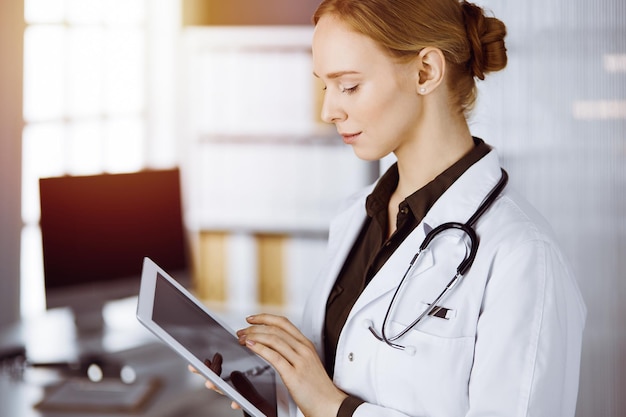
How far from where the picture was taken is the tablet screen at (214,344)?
1127 mm

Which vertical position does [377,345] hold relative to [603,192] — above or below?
below

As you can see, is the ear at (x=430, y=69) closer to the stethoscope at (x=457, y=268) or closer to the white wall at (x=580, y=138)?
the stethoscope at (x=457, y=268)

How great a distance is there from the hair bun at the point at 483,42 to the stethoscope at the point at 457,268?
19 cm

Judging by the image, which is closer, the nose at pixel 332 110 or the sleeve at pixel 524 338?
the sleeve at pixel 524 338

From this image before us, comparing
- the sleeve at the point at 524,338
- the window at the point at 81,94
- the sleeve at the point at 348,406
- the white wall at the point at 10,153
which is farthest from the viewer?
the window at the point at 81,94

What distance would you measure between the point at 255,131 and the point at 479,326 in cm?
189

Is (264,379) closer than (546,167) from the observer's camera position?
Yes

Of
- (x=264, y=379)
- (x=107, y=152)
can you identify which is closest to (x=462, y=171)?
(x=264, y=379)

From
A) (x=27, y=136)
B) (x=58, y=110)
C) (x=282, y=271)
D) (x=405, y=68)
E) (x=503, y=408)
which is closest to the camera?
(x=503, y=408)

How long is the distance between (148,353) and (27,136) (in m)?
0.88

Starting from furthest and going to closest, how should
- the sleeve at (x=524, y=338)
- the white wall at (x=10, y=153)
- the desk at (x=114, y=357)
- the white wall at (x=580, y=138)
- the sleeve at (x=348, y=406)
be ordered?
the white wall at (x=10, y=153)
the white wall at (x=580, y=138)
the desk at (x=114, y=357)
the sleeve at (x=348, y=406)
the sleeve at (x=524, y=338)

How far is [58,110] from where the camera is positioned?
2756mm

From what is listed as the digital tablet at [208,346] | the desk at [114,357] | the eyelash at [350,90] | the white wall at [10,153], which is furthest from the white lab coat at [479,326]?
the white wall at [10,153]

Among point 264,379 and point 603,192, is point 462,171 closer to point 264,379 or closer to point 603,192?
point 264,379
